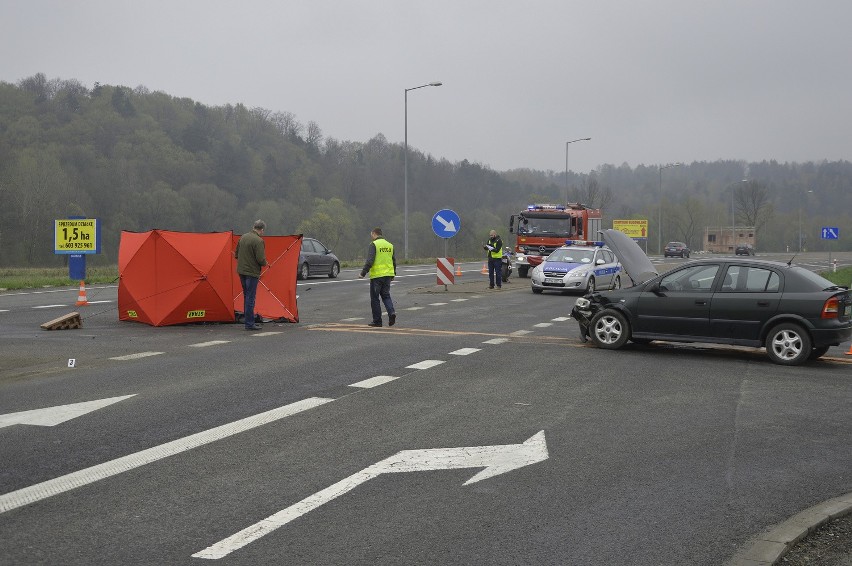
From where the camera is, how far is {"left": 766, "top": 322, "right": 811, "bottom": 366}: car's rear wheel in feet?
40.5

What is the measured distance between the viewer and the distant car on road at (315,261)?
1393 inches

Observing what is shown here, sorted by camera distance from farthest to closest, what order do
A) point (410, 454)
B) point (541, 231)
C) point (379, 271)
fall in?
point (541, 231) → point (379, 271) → point (410, 454)

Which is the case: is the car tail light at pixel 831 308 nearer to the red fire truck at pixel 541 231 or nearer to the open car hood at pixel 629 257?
the open car hood at pixel 629 257

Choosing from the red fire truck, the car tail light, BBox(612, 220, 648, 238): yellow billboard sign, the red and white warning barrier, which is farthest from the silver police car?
BBox(612, 220, 648, 238): yellow billboard sign

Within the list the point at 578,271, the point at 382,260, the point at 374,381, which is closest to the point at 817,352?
the point at 374,381

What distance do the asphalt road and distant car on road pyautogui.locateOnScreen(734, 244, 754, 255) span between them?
289 feet

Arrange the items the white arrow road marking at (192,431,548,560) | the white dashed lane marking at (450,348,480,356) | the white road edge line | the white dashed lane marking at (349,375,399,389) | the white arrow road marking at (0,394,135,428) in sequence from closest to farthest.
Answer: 1. the white arrow road marking at (192,431,548,560)
2. the white arrow road marking at (0,394,135,428)
3. the white dashed lane marking at (349,375,399,389)
4. the white road edge line
5. the white dashed lane marking at (450,348,480,356)

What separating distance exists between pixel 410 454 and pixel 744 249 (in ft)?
319

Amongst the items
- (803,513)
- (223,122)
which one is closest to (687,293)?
(803,513)

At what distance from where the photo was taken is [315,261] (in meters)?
36.0

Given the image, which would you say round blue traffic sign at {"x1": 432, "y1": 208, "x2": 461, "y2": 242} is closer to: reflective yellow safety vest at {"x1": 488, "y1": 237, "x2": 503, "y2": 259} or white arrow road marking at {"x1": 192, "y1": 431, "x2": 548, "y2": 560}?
reflective yellow safety vest at {"x1": 488, "y1": 237, "x2": 503, "y2": 259}

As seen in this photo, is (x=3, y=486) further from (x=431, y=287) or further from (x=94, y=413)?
(x=431, y=287)

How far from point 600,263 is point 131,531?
80.8ft

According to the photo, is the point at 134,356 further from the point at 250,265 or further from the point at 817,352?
the point at 817,352
